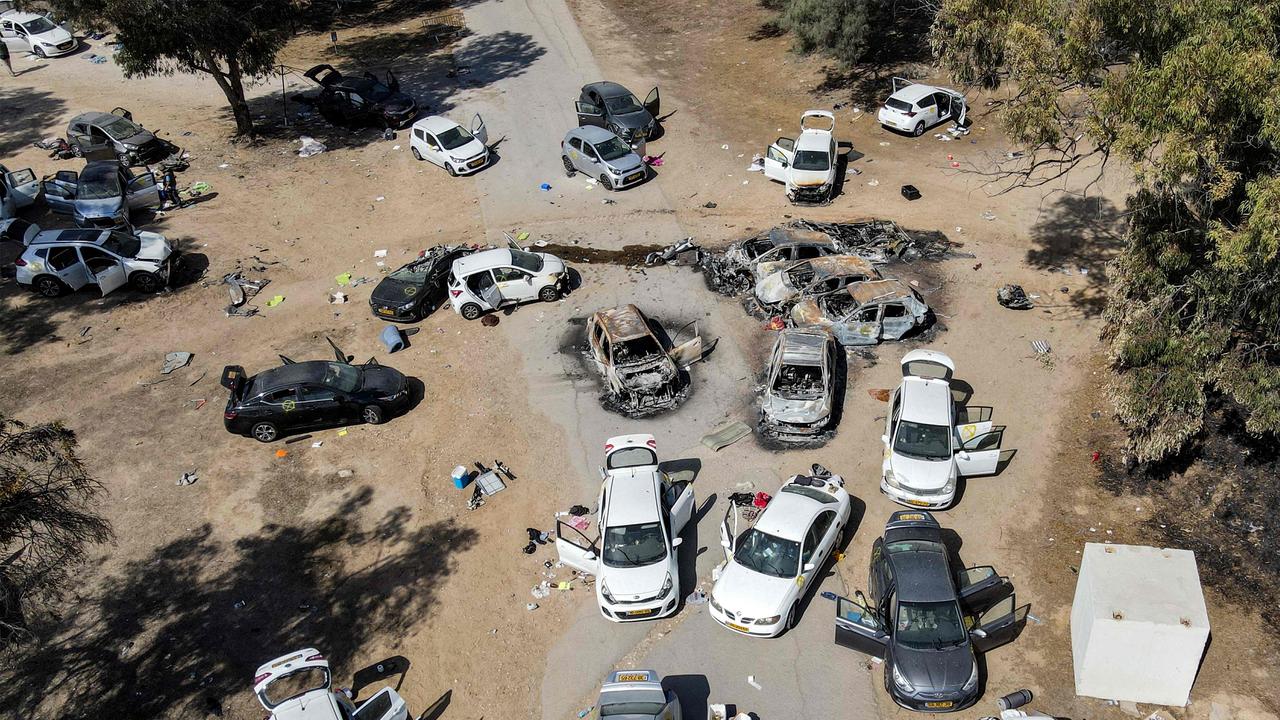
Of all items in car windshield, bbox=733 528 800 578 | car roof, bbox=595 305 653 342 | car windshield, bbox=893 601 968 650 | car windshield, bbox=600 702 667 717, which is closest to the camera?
car windshield, bbox=600 702 667 717

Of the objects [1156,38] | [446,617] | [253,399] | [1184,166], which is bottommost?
[446,617]

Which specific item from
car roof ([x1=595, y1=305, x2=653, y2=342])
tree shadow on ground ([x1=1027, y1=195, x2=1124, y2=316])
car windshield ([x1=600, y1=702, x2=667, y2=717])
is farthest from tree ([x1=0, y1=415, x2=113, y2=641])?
tree shadow on ground ([x1=1027, y1=195, x2=1124, y2=316])

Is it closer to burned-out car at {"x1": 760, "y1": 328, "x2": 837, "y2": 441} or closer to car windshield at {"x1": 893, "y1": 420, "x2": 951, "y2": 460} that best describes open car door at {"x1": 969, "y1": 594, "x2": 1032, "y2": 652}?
car windshield at {"x1": 893, "y1": 420, "x2": 951, "y2": 460}

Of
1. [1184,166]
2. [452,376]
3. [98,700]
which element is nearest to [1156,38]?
[1184,166]

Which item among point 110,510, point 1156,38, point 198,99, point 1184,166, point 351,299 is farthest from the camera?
point 198,99

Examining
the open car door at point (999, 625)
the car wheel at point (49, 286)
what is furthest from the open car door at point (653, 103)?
the open car door at point (999, 625)

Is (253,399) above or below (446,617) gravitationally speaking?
above

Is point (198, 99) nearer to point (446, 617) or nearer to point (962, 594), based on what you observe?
point (446, 617)

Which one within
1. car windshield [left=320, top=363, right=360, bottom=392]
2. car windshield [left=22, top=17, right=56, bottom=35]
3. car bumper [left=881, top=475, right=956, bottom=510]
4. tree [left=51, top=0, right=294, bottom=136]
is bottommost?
car bumper [left=881, top=475, right=956, bottom=510]
